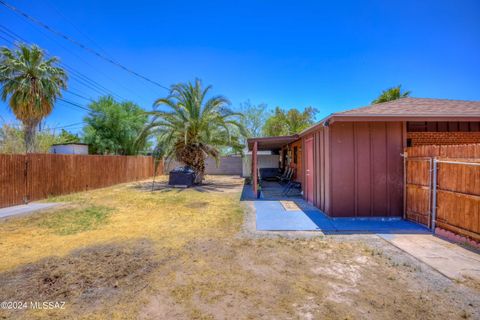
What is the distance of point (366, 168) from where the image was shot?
623cm

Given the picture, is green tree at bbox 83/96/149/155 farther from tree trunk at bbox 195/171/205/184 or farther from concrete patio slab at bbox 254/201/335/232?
concrete patio slab at bbox 254/201/335/232

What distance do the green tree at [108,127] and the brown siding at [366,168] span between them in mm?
19507

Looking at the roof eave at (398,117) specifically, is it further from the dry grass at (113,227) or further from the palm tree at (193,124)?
the palm tree at (193,124)

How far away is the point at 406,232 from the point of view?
5.11 m

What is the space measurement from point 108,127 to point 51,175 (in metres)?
13.8

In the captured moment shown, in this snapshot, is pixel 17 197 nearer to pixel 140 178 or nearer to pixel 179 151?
pixel 179 151

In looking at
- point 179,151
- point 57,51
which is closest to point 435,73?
point 179,151

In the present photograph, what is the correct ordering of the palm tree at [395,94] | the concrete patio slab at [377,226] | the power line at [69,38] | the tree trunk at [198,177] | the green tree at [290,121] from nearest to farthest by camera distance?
the concrete patio slab at [377,226], the power line at [69,38], the tree trunk at [198,177], the palm tree at [395,94], the green tree at [290,121]

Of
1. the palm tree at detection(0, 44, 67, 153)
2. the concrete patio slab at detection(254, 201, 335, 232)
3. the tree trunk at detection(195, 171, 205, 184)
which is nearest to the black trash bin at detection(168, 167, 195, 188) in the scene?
the tree trunk at detection(195, 171, 205, 184)

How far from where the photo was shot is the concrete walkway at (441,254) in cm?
329

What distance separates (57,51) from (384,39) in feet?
54.3

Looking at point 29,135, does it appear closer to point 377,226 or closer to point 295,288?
point 295,288

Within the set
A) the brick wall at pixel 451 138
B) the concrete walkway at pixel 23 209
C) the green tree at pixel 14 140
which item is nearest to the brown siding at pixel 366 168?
the brick wall at pixel 451 138

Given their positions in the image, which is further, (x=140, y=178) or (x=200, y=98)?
(x=140, y=178)
